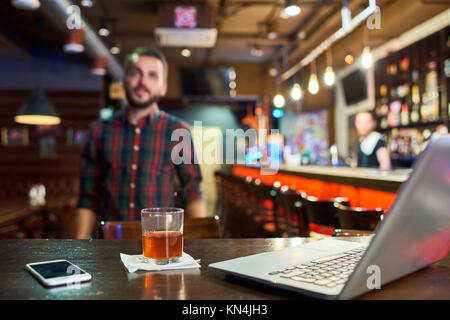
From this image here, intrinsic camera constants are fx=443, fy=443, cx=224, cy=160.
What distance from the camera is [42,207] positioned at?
4.54 meters

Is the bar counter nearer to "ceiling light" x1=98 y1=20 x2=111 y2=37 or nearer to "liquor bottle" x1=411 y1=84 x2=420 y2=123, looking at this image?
"liquor bottle" x1=411 y1=84 x2=420 y2=123

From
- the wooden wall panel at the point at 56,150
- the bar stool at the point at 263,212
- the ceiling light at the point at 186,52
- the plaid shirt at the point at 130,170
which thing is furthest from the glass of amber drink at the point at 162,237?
the wooden wall panel at the point at 56,150

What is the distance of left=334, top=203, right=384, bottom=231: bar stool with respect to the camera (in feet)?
7.74

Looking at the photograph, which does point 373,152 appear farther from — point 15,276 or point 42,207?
point 15,276

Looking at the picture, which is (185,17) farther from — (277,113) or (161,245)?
(277,113)

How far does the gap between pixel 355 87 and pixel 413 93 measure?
225cm

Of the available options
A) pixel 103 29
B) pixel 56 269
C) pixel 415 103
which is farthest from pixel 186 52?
pixel 56 269

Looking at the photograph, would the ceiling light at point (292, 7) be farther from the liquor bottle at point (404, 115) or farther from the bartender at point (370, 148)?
the liquor bottle at point (404, 115)

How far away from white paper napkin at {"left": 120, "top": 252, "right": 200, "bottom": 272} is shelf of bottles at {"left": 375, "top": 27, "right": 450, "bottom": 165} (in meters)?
5.14

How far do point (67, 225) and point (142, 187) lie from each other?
3.70m

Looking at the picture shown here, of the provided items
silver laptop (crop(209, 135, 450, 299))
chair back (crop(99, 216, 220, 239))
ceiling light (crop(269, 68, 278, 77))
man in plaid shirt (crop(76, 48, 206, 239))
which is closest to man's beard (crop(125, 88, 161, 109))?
man in plaid shirt (crop(76, 48, 206, 239))

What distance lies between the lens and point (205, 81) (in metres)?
10.4
